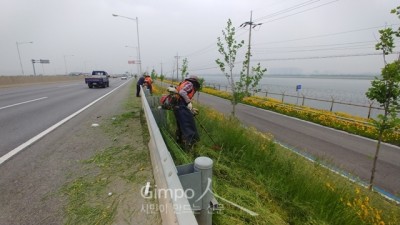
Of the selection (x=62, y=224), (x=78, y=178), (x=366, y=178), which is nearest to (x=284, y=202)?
(x=62, y=224)

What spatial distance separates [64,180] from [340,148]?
992 cm

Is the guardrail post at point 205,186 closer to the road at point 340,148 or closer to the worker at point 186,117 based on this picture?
the worker at point 186,117

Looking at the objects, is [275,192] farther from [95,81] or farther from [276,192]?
[95,81]

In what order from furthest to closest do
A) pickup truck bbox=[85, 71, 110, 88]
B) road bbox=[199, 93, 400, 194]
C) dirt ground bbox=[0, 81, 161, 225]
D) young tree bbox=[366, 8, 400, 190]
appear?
pickup truck bbox=[85, 71, 110, 88] → road bbox=[199, 93, 400, 194] → young tree bbox=[366, 8, 400, 190] → dirt ground bbox=[0, 81, 161, 225]

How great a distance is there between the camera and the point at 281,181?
3828mm

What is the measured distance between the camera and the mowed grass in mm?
2955

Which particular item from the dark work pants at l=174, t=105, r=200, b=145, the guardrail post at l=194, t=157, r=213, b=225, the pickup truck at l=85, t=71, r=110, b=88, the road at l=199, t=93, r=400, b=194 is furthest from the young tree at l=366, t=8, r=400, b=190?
the pickup truck at l=85, t=71, r=110, b=88

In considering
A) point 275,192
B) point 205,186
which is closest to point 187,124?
point 275,192

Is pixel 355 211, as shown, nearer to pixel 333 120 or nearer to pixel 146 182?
pixel 146 182

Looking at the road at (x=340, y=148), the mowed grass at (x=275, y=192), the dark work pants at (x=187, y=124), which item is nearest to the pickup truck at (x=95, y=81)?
the road at (x=340, y=148)

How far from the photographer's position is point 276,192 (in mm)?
3521

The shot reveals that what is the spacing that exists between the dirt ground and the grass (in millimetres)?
826

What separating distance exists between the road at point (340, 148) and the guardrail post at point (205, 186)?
18.8 feet

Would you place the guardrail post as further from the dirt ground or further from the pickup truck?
the pickup truck
